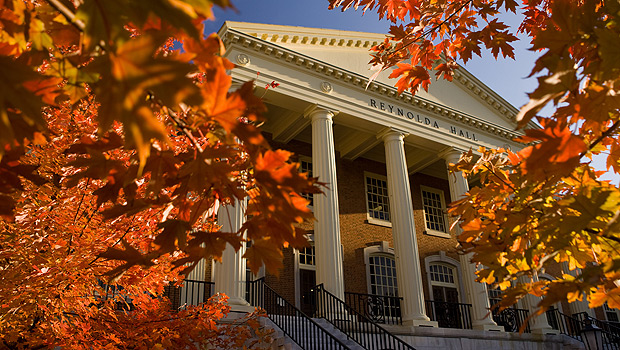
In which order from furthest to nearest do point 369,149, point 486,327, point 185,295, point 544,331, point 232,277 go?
point 369,149
point 544,331
point 486,327
point 185,295
point 232,277

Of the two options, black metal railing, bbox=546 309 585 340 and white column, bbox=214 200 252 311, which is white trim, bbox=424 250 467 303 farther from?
white column, bbox=214 200 252 311

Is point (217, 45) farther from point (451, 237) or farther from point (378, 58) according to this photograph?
point (451, 237)

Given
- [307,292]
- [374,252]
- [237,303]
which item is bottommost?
[237,303]

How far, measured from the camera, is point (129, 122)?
994 millimetres

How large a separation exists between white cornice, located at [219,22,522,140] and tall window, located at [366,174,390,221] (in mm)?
4648

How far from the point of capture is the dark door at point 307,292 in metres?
17.2

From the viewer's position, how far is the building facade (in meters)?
14.5

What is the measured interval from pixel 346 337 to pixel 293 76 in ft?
30.1

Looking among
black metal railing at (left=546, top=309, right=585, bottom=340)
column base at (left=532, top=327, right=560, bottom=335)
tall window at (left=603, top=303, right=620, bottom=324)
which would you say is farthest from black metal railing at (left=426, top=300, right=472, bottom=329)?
tall window at (left=603, top=303, right=620, bottom=324)

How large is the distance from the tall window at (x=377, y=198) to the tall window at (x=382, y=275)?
6.69 ft

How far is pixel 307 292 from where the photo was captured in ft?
57.2

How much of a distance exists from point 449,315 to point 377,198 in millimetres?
6318

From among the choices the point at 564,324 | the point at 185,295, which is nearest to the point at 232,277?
the point at 185,295

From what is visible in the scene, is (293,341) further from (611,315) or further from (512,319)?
(611,315)
